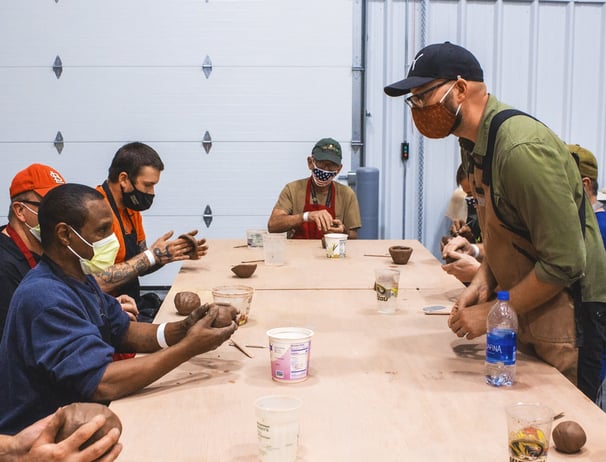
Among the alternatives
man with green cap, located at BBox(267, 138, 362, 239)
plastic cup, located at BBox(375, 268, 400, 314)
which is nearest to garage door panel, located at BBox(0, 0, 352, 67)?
man with green cap, located at BBox(267, 138, 362, 239)

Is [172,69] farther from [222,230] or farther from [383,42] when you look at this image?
[383,42]

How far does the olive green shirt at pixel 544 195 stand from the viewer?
2.23m

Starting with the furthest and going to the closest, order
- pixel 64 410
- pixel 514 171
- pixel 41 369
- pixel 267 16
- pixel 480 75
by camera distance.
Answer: pixel 267 16 → pixel 480 75 → pixel 514 171 → pixel 41 369 → pixel 64 410

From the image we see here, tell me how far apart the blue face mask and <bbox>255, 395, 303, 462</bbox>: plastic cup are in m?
3.87

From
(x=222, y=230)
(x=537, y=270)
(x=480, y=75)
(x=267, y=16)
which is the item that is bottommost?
(x=222, y=230)

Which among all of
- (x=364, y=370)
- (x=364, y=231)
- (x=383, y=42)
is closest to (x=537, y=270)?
(x=364, y=370)

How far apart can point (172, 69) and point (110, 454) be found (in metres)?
5.62

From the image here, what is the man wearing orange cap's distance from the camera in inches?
116

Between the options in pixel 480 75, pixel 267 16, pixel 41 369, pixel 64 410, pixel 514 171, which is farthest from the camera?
pixel 267 16

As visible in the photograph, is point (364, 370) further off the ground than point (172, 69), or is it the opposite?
point (172, 69)

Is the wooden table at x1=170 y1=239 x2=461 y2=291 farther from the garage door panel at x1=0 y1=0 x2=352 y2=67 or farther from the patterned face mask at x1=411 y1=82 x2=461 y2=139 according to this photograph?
the garage door panel at x1=0 y1=0 x2=352 y2=67

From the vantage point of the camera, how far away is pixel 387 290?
3088 millimetres

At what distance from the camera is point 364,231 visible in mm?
6777

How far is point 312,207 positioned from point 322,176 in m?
0.31
